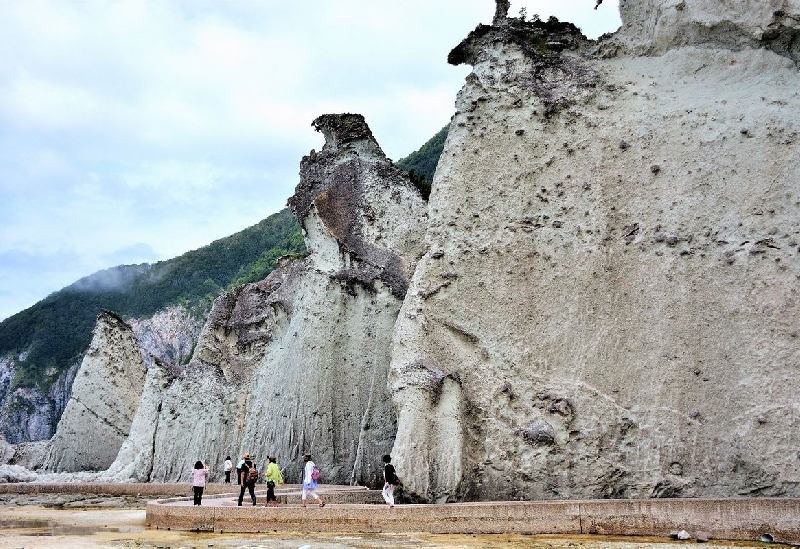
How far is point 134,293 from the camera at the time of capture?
8169 centimetres

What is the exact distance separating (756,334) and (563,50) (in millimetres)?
7984

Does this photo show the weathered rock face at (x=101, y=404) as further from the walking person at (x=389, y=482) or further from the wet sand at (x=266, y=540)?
the walking person at (x=389, y=482)

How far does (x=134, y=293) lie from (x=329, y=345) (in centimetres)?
6477

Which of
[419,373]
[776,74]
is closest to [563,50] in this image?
[776,74]

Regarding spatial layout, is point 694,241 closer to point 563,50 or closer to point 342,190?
point 563,50

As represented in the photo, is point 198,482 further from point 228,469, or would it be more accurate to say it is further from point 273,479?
point 228,469

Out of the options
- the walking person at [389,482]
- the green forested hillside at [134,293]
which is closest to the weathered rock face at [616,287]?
the walking person at [389,482]

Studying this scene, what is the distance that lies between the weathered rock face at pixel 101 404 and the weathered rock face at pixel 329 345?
28.5 feet

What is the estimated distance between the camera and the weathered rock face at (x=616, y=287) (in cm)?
1320

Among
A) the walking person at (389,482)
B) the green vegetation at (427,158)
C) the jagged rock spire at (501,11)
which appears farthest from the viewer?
the green vegetation at (427,158)

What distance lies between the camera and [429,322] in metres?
15.4

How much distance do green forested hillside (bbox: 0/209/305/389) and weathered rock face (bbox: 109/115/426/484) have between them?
41.1m

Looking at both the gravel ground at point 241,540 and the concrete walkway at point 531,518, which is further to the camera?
the concrete walkway at point 531,518

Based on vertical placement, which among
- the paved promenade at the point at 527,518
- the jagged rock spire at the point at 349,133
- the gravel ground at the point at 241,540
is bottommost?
the gravel ground at the point at 241,540
